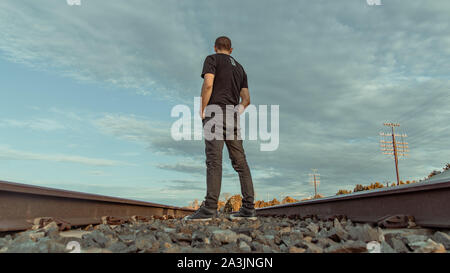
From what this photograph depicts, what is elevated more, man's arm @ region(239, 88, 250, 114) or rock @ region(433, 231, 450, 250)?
man's arm @ region(239, 88, 250, 114)

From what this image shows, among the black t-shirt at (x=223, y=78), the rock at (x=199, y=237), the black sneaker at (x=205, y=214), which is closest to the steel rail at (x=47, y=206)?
the black sneaker at (x=205, y=214)

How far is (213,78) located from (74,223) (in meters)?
2.56

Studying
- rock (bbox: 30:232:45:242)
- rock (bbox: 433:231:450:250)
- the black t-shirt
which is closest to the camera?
rock (bbox: 433:231:450:250)

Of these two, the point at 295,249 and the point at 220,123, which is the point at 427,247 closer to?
the point at 295,249

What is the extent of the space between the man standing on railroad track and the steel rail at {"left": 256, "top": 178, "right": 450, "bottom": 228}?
1311 millimetres

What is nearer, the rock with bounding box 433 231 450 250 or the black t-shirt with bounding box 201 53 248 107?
the rock with bounding box 433 231 450 250

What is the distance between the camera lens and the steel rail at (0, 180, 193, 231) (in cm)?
303

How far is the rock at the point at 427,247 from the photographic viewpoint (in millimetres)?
1857

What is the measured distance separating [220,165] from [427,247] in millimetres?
2767

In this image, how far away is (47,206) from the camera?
Answer: 353 centimetres

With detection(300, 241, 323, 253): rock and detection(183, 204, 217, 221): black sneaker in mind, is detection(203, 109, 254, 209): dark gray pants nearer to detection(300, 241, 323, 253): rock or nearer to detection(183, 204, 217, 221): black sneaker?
detection(183, 204, 217, 221): black sneaker

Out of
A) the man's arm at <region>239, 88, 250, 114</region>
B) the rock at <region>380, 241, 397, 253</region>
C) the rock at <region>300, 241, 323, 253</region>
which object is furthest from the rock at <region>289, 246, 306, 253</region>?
the man's arm at <region>239, 88, 250, 114</region>

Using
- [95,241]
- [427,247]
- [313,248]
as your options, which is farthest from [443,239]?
[95,241]
